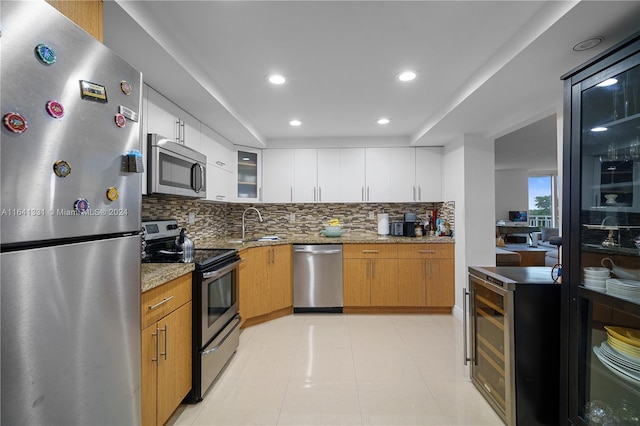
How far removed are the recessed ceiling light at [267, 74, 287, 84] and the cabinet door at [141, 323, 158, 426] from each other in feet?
6.18

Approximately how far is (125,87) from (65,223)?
57cm

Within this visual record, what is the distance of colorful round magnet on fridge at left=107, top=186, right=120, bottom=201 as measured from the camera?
1045mm

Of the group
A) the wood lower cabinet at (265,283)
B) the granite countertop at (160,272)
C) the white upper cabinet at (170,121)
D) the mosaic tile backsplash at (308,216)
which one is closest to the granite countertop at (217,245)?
the granite countertop at (160,272)

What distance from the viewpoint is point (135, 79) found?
46.4 inches

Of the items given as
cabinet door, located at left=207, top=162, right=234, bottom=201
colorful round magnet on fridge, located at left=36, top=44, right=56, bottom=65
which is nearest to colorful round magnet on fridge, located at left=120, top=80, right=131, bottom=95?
colorful round magnet on fridge, located at left=36, top=44, right=56, bottom=65

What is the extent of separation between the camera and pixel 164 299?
61.4 inches

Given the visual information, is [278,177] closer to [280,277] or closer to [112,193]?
[280,277]

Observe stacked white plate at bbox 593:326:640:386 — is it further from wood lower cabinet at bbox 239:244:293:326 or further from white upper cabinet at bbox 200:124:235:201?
white upper cabinet at bbox 200:124:235:201

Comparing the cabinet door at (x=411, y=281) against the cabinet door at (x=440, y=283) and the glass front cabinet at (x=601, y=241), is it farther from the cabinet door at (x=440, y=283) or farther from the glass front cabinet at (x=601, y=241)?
the glass front cabinet at (x=601, y=241)

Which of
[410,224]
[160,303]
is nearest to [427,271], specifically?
[410,224]

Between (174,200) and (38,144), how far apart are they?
2.20 meters

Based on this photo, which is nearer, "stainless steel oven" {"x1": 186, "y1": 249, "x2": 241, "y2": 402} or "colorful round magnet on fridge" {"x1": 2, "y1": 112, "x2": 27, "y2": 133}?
"colorful round magnet on fridge" {"x1": 2, "y1": 112, "x2": 27, "y2": 133}

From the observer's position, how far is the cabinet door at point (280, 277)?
342 centimetres

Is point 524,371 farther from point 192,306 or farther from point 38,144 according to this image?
point 38,144
